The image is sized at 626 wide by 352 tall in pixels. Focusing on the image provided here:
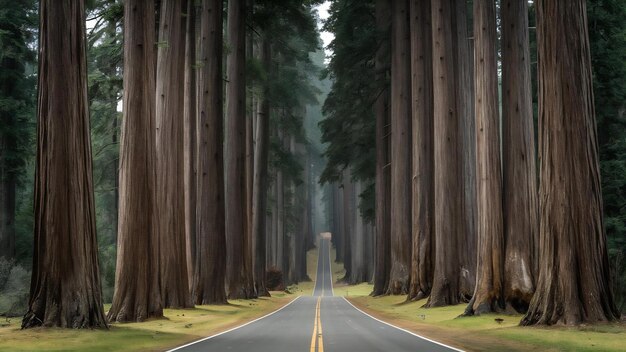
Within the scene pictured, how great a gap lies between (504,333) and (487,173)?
697cm

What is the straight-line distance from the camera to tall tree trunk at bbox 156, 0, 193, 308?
26.5 m

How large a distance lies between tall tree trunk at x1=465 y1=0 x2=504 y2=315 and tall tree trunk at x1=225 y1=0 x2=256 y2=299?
16384 millimetres

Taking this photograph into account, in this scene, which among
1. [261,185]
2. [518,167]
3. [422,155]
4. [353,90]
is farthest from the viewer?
[261,185]

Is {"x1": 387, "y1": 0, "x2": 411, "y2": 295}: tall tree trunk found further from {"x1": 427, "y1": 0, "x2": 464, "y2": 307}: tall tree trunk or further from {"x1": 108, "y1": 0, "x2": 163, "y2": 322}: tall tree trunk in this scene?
{"x1": 108, "y1": 0, "x2": 163, "y2": 322}: tall tree trunk

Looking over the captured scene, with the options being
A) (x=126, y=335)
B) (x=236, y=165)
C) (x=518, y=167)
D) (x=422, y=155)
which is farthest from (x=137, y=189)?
(x=236, y=165)

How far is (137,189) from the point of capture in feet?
70.8

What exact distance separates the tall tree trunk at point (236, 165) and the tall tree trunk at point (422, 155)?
923 centimetres

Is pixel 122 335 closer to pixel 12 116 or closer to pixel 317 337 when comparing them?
pixel 317 337

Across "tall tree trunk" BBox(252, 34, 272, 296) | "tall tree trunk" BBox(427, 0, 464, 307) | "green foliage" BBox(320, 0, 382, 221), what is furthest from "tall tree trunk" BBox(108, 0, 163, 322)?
"tall tree trunk" BBox(252, 34, 272, 296)

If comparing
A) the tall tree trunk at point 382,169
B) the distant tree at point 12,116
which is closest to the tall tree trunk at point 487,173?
the tall tree trunk at point 382,169

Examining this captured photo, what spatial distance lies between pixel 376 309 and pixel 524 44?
1349 centimetres

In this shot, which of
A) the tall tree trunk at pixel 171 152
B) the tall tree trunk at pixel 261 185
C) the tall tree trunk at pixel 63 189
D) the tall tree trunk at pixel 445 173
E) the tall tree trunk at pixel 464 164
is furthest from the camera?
the tall tree trunk at pixel 261 185

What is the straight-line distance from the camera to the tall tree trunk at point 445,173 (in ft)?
91.2

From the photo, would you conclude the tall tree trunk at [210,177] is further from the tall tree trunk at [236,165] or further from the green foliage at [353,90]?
the green foliage at [353,90]
